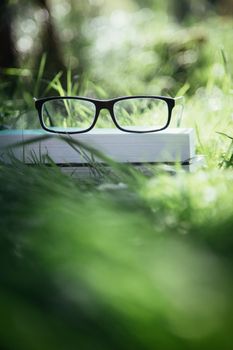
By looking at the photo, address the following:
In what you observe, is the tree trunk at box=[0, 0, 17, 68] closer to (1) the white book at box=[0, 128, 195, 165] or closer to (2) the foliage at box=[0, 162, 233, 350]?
(1) the white book at box=[0, 128, 195, 165]

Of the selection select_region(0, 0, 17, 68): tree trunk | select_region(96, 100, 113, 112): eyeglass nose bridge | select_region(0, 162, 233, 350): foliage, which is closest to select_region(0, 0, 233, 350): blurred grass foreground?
select_region(0, 162, 233, 350): foliage

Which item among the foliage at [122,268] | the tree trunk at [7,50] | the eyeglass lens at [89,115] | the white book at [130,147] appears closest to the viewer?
the foliage at [122,268]

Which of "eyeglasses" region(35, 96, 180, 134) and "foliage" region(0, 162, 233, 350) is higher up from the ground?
"foliage" region(0, 162, 233, 350)

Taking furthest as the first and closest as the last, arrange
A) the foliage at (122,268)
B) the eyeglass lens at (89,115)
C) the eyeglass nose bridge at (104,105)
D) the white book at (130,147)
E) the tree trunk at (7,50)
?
the tree trunk at (7,50), the eyeglass lens at (89,115), the eyeglass nose bridge at (104,105), the white book at (130,147), the foliage at (122,268)

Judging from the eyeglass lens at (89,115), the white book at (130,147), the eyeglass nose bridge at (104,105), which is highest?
the eyeglass nose bridge at (104,105)

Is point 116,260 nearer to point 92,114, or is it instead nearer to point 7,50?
point 92,114

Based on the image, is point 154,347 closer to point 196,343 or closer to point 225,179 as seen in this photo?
point 196,343

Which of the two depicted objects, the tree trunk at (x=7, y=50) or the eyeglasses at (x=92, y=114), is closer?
the eyeglasses at (x=92, y=114)

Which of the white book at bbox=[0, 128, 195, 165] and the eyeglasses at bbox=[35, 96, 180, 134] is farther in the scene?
the eyeglasses at bbox=[35, 96, 180, 134]

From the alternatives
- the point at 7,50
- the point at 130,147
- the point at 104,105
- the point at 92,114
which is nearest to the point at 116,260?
the point at 130,147

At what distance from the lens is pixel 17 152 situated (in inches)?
59.1

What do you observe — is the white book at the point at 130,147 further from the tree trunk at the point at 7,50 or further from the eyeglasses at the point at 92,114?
the tree trunk at the point at 7,50

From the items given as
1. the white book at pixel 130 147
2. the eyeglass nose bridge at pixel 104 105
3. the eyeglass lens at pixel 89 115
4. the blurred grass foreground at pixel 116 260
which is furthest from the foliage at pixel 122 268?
the eyeglass lens at pixel 89 115

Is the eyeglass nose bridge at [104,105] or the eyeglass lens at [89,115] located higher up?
the eyeglass nose bridge at [104,105]
